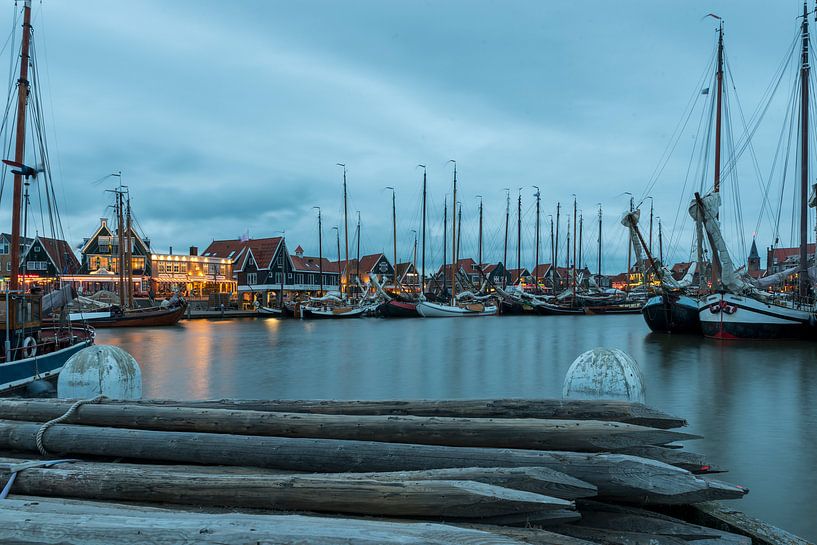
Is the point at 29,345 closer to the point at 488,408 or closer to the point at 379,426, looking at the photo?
the point at 379,426

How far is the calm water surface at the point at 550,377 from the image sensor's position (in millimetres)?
9844

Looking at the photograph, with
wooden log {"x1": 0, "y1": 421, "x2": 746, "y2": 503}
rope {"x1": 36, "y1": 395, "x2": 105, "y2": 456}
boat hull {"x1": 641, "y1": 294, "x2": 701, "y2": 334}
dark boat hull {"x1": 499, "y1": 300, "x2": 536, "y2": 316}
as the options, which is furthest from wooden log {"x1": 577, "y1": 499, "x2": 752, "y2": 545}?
dark boat hull {"x1": 499, "y1": 300, "x2": 536, "y2": 316}

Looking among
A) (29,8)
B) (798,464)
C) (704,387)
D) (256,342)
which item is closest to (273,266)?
(256,342)

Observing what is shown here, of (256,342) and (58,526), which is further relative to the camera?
(256,342)

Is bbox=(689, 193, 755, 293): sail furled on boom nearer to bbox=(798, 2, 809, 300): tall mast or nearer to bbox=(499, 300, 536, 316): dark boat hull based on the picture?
bbox=(798, 2, 809, 300): tall mast

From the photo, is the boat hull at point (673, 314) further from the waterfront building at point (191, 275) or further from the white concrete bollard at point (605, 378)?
the waterfront building at point (191, 275)

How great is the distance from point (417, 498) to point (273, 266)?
8000 centimetres

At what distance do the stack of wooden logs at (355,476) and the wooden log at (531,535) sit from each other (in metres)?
0.01

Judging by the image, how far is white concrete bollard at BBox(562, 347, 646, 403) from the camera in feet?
26.3

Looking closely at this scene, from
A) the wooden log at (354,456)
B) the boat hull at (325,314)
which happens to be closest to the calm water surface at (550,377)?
the wooden log at (354,456)

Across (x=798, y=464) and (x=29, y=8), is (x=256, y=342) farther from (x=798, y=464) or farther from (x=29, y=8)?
(x=798, y=464)

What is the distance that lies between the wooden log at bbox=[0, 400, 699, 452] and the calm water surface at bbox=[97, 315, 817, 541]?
4215 millimetres

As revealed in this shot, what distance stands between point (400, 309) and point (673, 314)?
3708cm

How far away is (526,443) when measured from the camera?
187 inches
